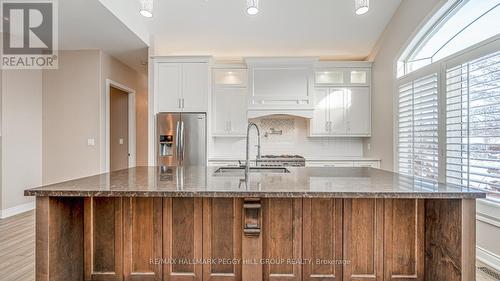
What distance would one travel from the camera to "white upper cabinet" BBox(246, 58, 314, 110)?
444cm

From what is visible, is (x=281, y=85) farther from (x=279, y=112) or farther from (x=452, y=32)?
(x=452, y=32)

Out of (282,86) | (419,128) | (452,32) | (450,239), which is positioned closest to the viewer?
(450,239)

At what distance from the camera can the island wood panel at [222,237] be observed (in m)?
1.82

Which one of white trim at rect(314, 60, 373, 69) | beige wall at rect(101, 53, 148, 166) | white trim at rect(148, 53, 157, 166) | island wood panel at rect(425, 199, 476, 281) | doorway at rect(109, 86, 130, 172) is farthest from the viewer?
doorway at rect(109, 86, 130, 172)

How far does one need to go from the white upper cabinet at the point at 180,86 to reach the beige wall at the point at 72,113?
103 centimetres

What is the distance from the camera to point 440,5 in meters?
2.96

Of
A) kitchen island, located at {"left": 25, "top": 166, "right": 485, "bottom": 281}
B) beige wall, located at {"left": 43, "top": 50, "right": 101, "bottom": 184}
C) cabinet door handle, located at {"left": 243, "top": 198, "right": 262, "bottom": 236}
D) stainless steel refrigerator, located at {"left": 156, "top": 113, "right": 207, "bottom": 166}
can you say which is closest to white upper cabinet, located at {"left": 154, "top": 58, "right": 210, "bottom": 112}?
stainless steel refrigerator, located at {"left": 156, "top": 113, "right": 207, "bottom": 166}

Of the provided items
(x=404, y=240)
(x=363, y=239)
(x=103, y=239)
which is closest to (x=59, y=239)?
(x=103, y=239)

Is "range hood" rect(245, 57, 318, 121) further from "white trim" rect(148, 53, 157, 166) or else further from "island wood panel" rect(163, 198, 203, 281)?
"island wood panel" rect(163, 198, 203, 281)

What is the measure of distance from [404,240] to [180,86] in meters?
3.65

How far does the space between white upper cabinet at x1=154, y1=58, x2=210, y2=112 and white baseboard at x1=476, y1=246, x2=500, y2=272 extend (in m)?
3.76

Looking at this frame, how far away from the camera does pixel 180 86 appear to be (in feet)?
14.0

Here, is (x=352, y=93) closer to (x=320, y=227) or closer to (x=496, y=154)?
(x=496, y=154)

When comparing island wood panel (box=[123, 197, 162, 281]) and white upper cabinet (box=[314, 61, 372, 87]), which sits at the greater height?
white upper cabinet (box=[314, 61, 372, 87])
